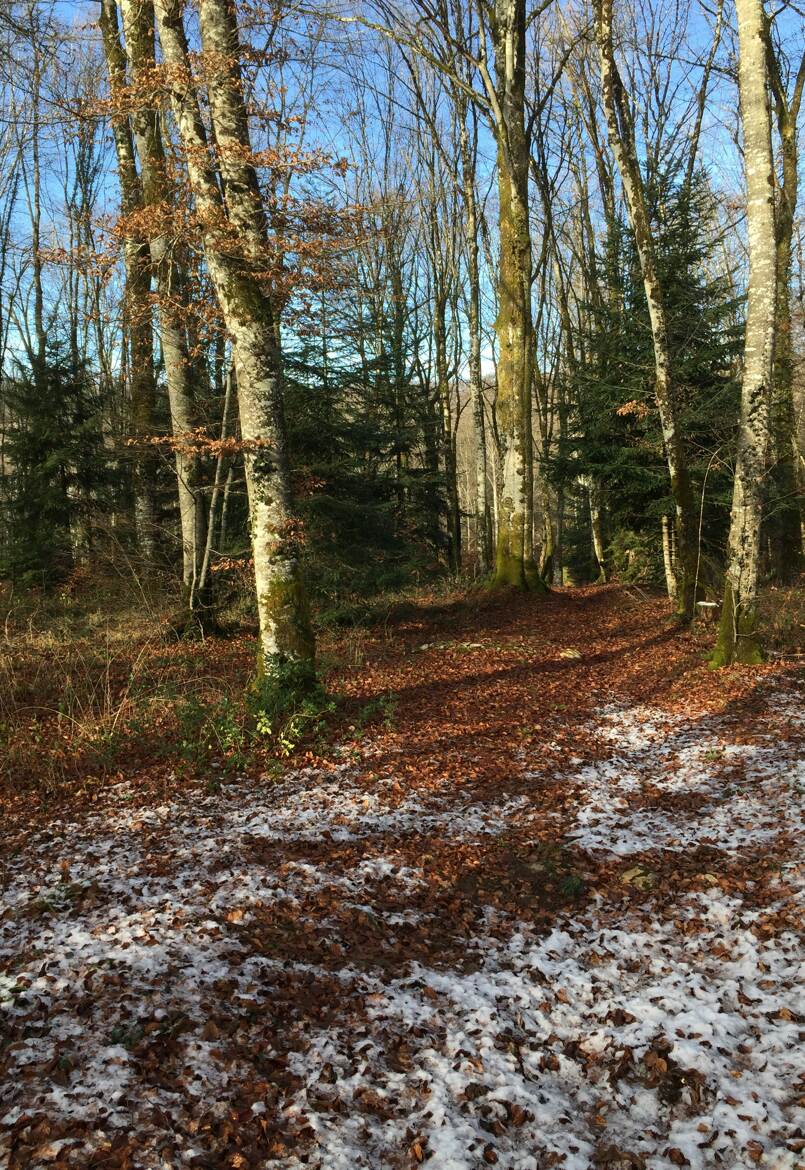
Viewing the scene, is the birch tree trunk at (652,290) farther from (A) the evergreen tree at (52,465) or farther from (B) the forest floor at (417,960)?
(A) the evergreen tree at (52,465)

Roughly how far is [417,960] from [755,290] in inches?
292

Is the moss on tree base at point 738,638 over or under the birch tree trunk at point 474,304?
under

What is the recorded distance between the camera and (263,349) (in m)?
6.52

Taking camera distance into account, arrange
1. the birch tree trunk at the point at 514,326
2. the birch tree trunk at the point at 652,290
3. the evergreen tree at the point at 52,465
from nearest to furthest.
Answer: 1. the birch tree trunk at the point at 652,290
2. the birch tree trunk at the point at 514,326
3. the evergreen tree at the point at 52,465

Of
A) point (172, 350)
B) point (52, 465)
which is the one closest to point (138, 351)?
point (172, 350)

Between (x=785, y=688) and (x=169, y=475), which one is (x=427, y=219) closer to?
(x=169, y=475)

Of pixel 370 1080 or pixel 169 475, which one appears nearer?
pixel 370 1080

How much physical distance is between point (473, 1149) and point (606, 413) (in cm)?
1355

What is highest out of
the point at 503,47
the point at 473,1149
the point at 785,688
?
the point at 503,47

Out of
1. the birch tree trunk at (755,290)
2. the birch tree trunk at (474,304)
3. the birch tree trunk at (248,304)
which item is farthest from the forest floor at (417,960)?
the birch tree trunk at (474,304)

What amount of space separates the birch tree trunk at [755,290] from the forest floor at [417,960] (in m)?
2.26

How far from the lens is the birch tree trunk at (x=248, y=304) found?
254 inches

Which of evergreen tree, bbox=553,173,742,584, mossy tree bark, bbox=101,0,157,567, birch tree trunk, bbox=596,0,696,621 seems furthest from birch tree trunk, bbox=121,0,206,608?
evergreen tree, bbox=553,173,742,584

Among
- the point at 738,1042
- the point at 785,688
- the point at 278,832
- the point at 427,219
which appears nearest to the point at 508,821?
the point at 278,832
